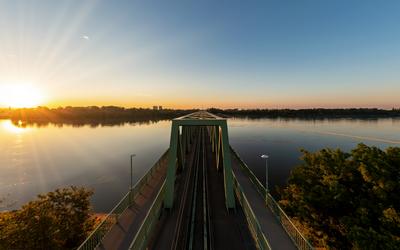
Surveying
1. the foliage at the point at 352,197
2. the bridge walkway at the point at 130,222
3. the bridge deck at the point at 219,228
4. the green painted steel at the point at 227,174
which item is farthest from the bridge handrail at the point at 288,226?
the bridge walkway at the point at 130,222

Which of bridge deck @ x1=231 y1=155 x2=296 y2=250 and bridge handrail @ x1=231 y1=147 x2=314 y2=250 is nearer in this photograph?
bridge handrail @ x1=231 y1=147 x2=314 y2=250

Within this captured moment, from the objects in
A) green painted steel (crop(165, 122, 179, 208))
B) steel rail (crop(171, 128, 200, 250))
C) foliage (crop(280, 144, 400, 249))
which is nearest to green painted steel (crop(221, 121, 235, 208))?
steel rail (crop(171, 128, 200, 250))

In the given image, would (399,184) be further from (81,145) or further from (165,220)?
(81,145)

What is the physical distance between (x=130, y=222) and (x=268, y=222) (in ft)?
37.8

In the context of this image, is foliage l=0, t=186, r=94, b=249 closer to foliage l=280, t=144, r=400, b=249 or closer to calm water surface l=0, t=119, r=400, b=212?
calm water surface l=0, t=119, r=400, b=212

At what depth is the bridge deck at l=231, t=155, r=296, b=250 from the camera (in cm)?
1482

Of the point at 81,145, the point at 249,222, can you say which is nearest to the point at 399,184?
the point at 249,222

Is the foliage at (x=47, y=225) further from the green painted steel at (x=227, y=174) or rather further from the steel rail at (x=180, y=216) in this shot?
the green painted steel at (x=227, y=174)

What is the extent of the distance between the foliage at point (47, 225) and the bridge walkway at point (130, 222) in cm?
326

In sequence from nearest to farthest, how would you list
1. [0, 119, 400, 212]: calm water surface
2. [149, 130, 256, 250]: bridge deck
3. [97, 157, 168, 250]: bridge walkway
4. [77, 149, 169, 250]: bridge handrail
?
[77, 149, 169, 250]: bridge handrail < [97, 157, 168, 250]: bridge walkway < [149, 130, 256, 250]: bridge deck < [0, 119, 400, 212]: calm water surface

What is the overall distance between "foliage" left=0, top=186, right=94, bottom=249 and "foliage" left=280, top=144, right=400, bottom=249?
62.9 ft

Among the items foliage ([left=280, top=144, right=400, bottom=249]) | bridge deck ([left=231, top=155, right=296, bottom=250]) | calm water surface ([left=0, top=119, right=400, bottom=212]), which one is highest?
foliage ([left=280, top=144, right=400, bottom=249])

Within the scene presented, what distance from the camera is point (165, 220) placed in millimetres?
18516

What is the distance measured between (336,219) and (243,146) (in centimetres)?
5980
